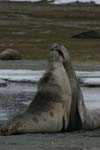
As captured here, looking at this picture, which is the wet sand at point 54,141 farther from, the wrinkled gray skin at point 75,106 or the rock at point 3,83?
the rock at point 3,83

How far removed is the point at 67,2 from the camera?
11888 cm

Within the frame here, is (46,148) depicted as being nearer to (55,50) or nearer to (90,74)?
(55,50)

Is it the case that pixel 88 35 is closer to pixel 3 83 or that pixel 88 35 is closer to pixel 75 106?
pixel 3 83

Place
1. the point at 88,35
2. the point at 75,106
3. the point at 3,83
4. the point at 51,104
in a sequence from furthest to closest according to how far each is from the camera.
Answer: the point at 88,35
the point at 3,83
the point at 75,106
the point at 51,104

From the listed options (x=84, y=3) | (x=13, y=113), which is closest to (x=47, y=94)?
(x=13, y=113)

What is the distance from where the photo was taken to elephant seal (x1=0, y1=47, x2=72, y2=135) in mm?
11422

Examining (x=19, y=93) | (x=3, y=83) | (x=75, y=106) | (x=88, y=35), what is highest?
(x=75, y=106)

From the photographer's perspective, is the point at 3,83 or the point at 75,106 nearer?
the point at 75,106

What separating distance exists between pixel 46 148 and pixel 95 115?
11.4 feet

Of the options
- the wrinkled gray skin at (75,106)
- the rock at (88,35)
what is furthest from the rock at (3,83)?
the rock at (88,35)

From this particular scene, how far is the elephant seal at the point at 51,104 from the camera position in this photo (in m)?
11.4

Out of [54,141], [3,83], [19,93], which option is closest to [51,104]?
[54,141]

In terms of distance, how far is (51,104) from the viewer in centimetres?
1167

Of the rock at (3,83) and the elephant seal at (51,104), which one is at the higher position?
the elephant seal at (51,104)
